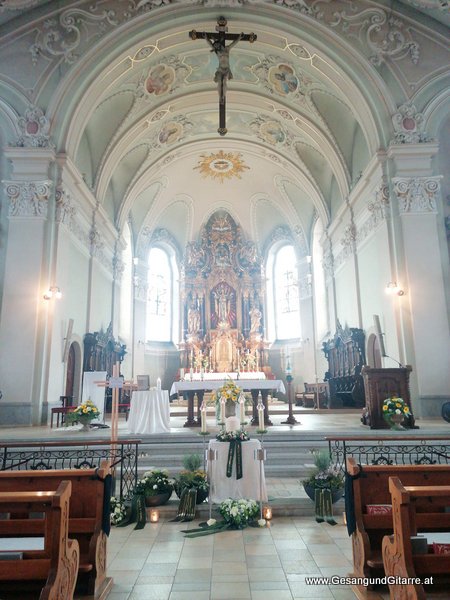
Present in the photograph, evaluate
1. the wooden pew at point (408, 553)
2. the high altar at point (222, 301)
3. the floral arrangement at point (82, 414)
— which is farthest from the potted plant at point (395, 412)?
the high altar at point (222, 301)

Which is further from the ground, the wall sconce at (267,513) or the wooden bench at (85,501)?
the wooden bench at (85,501)

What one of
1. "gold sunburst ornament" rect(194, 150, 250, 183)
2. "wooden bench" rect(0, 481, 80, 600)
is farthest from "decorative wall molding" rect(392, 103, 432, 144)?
"wooden bench" rect(0, 481, 80, 600)

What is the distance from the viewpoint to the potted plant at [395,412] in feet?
28.5

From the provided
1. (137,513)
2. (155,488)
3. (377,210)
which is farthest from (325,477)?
(377,210)

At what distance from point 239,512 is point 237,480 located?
0.79 m

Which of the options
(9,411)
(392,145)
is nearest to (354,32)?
(392,145)

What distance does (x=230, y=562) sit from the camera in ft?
13.2

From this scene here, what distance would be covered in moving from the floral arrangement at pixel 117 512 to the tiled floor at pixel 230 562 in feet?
0.86

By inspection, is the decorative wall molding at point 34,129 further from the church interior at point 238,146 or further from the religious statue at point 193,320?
the religious statue at point 193,320

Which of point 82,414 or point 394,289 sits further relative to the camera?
point 394,289

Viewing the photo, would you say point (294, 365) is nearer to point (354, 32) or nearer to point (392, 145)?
point (392, 145)

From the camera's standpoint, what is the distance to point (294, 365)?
2170cm

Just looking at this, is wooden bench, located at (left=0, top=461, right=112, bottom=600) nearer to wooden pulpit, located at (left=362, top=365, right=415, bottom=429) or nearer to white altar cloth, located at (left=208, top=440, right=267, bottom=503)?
white altar cloth, located at (left=208, top=440, right=267, bottom=503)

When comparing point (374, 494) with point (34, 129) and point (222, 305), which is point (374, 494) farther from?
point (222, 305)
